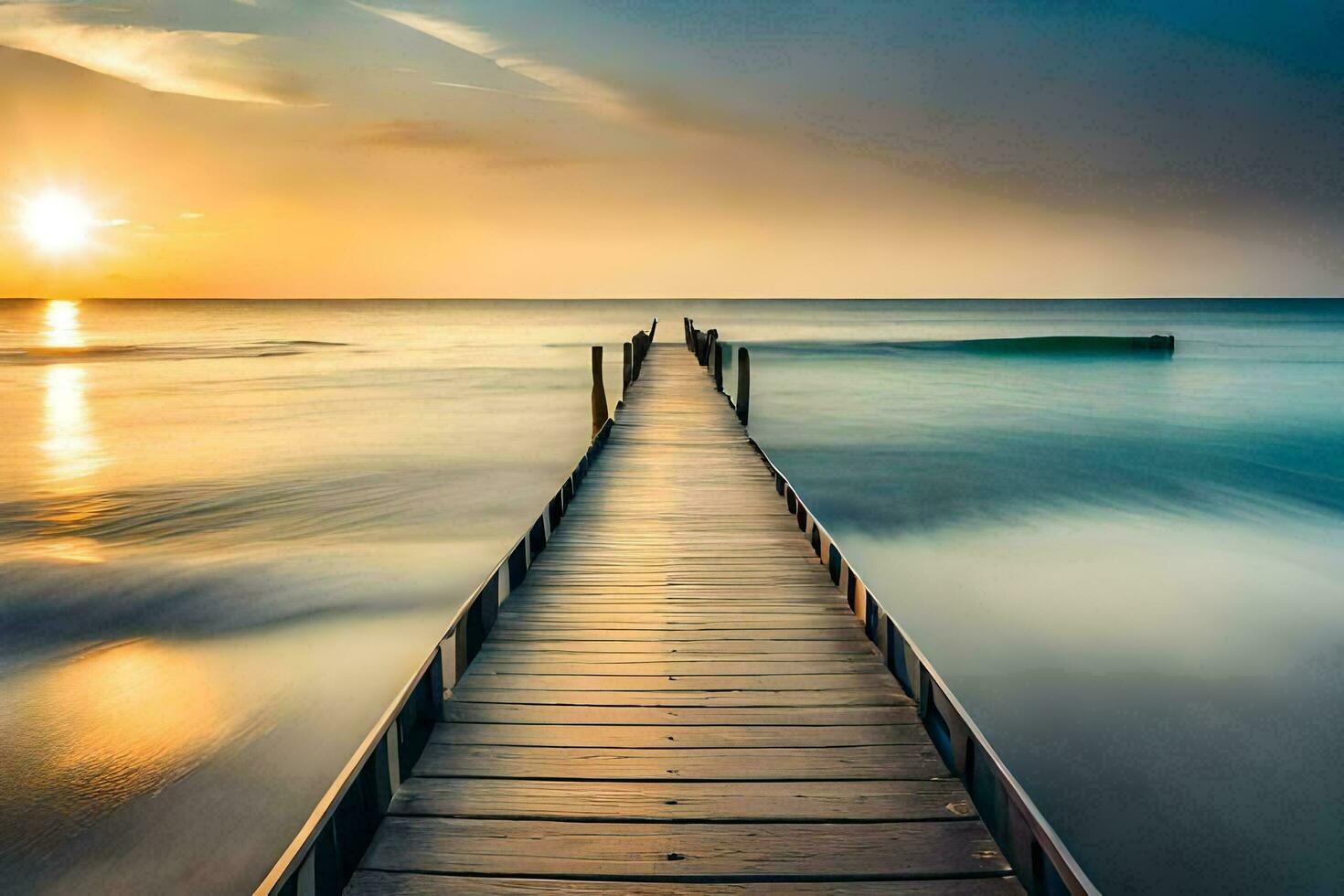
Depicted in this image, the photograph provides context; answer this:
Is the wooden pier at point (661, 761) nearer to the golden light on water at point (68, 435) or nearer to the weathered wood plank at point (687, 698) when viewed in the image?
the weathered wood plank at point (687, 698)

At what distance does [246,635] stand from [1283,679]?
330 inches

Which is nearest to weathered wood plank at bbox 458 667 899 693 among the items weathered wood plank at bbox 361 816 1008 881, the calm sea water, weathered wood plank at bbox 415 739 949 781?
weathered wood plank at bbox 415 739 949 781

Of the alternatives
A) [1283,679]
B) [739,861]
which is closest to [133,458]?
[739,861]

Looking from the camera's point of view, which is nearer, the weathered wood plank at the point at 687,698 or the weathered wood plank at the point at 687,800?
the weathered wood plank at the point at 687,800

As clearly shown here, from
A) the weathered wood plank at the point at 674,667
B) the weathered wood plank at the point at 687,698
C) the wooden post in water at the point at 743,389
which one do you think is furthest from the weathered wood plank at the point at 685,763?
the wooden post in water at the point at 743,389

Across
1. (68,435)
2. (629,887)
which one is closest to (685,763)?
(629,887)

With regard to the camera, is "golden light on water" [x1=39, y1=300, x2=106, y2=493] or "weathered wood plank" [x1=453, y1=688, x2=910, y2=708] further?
"golden light on water" [x1=39, y1=300, x2=106, y2=493]

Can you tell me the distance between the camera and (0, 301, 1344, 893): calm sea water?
457 centimetres

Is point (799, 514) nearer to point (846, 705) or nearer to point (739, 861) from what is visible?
point (846, 705)

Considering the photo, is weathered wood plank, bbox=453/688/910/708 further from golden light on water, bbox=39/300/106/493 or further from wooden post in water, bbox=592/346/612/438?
golden light on water, bbox=39/300/106/493

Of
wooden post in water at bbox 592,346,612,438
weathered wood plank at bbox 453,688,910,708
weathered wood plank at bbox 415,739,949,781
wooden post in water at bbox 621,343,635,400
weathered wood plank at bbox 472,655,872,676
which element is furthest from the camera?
wooden post in water at bbox 621,343,635,400

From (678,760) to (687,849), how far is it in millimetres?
502

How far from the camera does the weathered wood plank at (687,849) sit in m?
2.41

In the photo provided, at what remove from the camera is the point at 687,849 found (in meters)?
2.51
